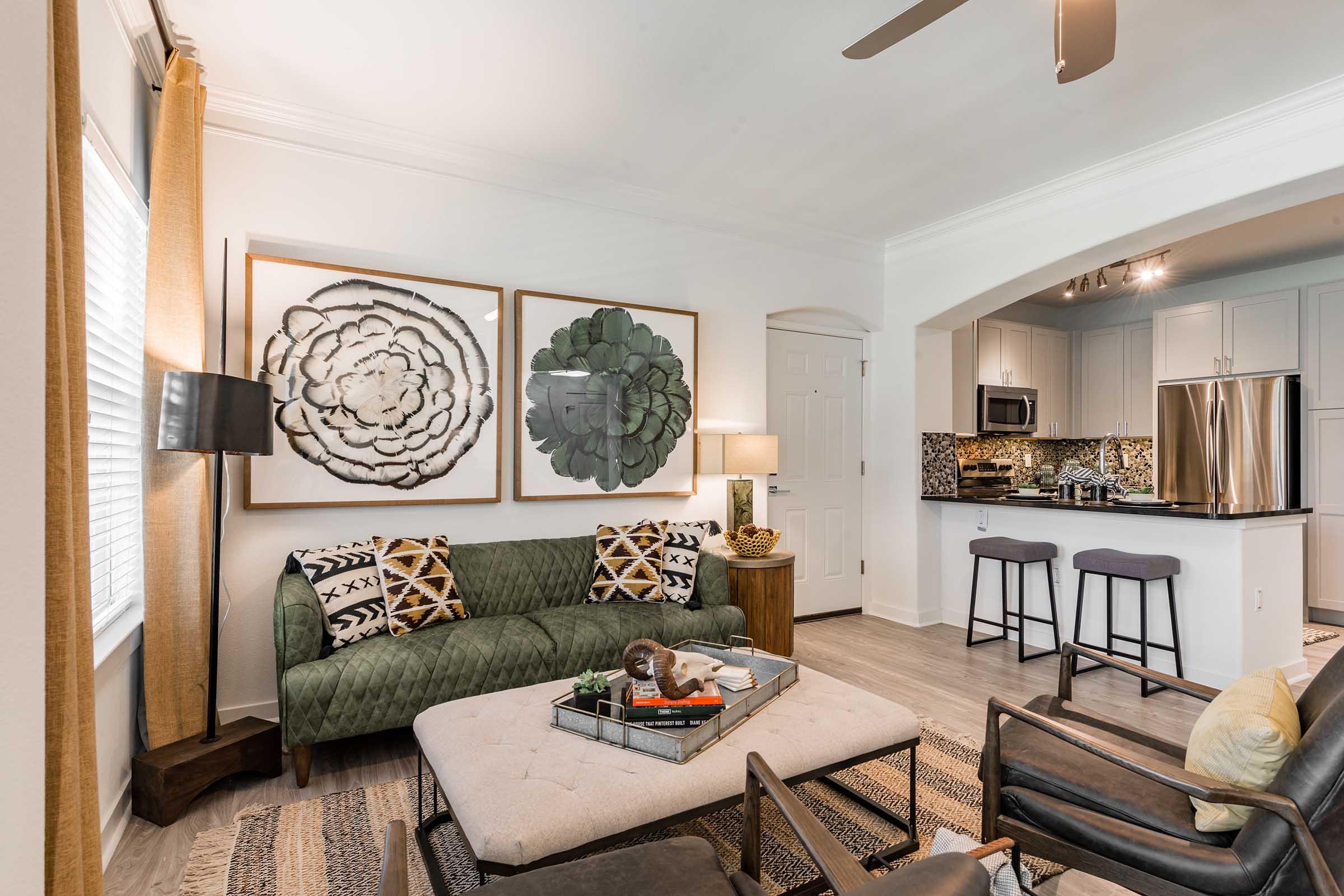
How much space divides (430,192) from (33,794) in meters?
3.24

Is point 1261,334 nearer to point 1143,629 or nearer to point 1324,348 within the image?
point 1324,348

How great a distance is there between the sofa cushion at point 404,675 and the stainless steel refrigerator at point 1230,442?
496 centimetres

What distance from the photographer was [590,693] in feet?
6.91

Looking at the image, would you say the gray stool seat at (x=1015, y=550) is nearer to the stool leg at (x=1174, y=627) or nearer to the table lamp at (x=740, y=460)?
the stool leg at (x=1174, y=627)

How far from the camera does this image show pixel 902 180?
3.96 m

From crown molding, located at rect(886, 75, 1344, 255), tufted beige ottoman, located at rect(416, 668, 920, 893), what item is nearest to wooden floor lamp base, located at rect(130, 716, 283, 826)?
tufted beige ottoman, located at rect(416, 668, 920, 893)

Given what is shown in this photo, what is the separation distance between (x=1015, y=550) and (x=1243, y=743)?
292 centimetres

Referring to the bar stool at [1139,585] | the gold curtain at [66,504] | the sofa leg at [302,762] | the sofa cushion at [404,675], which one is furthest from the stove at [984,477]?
the gold curtain at [66,504]

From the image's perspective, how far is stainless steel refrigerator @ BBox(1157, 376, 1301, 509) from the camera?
521 cm

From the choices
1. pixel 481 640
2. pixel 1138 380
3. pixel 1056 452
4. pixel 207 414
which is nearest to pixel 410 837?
pixel 481 640

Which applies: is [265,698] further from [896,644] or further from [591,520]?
[896,644]

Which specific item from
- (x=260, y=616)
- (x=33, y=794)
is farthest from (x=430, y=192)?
(x=33, y=794)

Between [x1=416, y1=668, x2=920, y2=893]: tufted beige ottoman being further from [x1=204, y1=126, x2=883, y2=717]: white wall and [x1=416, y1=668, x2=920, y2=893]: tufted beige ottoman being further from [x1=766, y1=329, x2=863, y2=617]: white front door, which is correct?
[x1=766, y1=329, x2=863, y2=617]: white front door

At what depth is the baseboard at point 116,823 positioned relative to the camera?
2109mm
